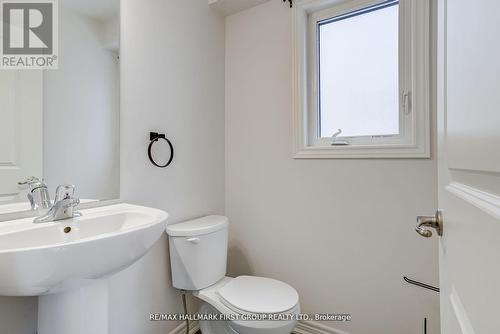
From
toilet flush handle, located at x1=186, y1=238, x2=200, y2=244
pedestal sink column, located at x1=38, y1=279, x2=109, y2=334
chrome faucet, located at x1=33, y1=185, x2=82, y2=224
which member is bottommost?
pedestal sink column, located at x1=38, y1=279, x2=109, y2=334

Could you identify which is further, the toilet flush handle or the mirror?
the toilet flush handle

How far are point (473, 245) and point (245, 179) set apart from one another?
1.46m

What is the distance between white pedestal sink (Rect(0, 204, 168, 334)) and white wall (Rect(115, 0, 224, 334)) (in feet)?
0.93

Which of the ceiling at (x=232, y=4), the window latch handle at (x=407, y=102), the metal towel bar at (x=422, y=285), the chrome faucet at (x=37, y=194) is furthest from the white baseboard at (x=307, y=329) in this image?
the ceiling at (x=232, y=4)

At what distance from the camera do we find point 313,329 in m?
1.47

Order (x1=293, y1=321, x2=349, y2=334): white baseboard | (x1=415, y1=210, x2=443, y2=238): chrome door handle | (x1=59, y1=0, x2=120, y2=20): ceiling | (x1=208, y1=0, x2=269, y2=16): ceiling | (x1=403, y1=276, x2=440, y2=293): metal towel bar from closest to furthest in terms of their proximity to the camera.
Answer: (x1=415, y1=210, x2=443, y2=238): chrome door handle, (x1=59, y1=0, x2=120, y2=20): ceiling, (x1=403, y1=276, x2=440, y2=293): metal towel bar, (x1=293, y1=321, x2=349, y2=334): white baseboard, (x1=208, y1=0, x2=269, y2=16): ceiling

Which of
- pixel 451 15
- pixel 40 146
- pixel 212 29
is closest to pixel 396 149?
pixel 451 15

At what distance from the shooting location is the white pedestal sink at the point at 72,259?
0.56m

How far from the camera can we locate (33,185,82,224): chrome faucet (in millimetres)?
852

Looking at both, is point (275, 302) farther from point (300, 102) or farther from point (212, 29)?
point (212, 29)

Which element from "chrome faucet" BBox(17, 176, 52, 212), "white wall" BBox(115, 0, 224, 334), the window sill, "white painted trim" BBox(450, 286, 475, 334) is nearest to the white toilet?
"white wall" BBox(115, 0, 224, 334)

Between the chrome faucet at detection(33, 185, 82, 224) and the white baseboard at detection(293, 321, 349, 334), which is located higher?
the chrome faucet at detection(33, 185, 82, 224)

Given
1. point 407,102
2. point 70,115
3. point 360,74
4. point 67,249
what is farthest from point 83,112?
A: point 407,102

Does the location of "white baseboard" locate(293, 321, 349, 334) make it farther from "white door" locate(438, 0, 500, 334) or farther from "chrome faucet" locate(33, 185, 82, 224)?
"chrome faucet" locate(33, 185, 82, 224)
